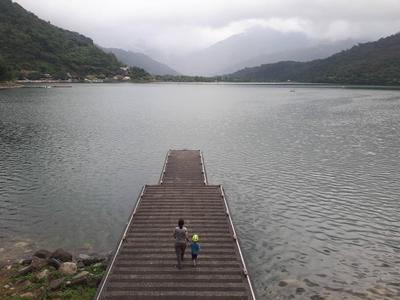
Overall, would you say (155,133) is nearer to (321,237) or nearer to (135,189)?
(135,189)

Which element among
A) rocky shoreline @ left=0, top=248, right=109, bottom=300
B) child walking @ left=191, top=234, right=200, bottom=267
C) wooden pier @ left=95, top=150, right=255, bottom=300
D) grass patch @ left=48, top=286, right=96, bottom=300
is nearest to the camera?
wooden pier @ left=95, top=150, right=255, bottom=300

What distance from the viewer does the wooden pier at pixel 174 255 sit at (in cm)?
2061

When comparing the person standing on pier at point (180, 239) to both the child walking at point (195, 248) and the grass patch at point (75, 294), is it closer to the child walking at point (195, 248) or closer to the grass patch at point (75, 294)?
the child walking at point (195, 248)

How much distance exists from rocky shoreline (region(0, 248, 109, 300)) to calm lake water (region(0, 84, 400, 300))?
272 cm

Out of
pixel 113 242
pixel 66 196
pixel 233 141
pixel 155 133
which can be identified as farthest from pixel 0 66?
pixel 113 242

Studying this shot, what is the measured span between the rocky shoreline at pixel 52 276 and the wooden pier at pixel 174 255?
1900 millimetres

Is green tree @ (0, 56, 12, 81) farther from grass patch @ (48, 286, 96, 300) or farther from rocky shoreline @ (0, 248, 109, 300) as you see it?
grass patch @ (48, 286, 96, 300)

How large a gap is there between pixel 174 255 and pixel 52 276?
754 centimetres

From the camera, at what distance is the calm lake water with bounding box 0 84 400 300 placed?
27.4 meters

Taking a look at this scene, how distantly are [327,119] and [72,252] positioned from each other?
9090 centimetres

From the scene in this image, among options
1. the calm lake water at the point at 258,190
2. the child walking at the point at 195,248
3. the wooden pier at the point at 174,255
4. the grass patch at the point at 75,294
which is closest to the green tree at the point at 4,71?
the calm lake water at the point at 258,190

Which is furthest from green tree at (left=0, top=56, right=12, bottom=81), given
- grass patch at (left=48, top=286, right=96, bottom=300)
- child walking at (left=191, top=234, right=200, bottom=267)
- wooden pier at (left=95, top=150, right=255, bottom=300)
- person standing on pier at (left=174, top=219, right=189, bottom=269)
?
child walking at (left=191, top=234, right=200, bottom=267)

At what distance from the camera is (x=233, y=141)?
73125 mm

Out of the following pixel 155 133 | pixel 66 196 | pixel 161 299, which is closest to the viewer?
pixel 161 299
